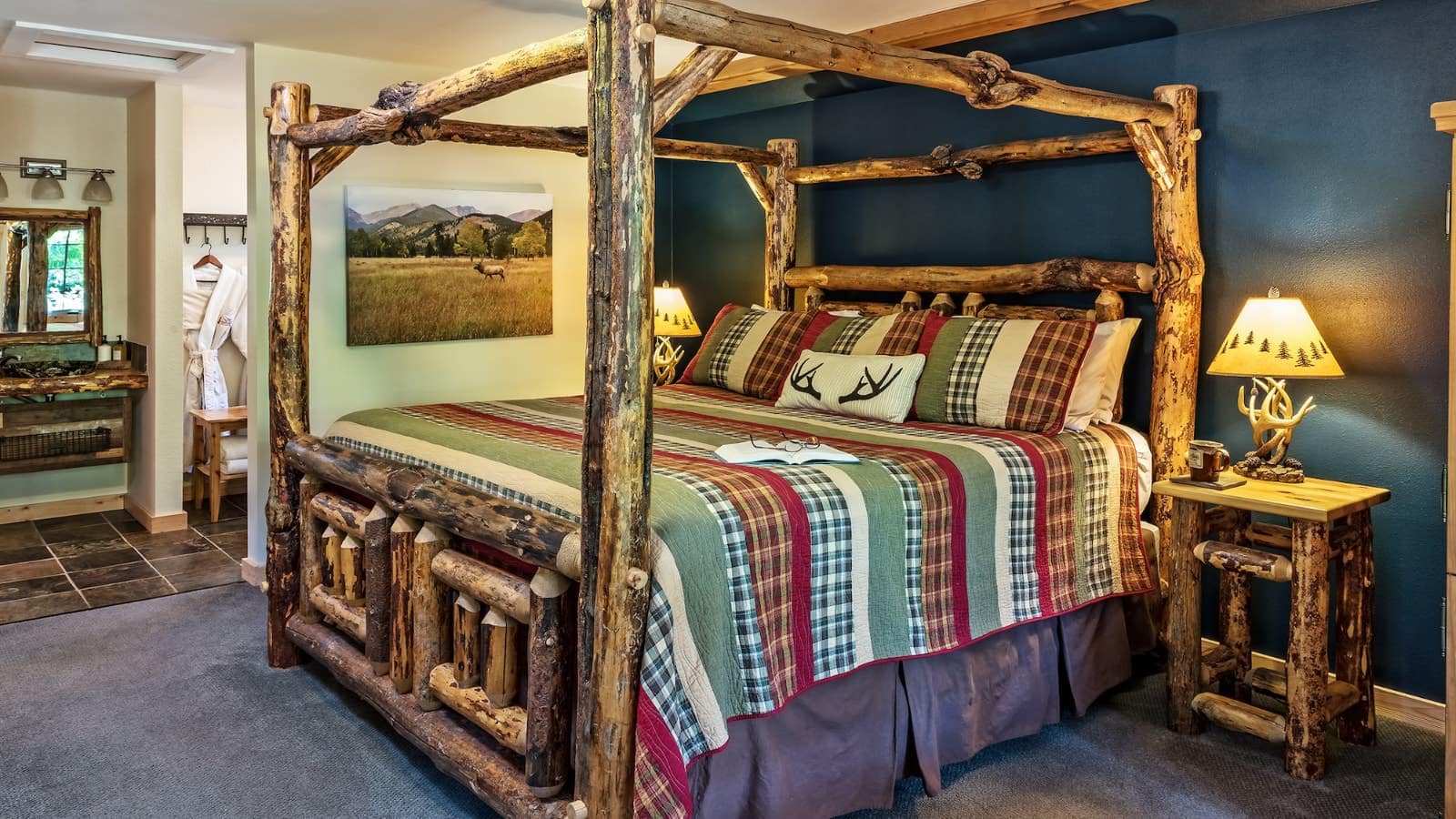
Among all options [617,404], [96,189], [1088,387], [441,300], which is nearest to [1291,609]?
[1088,387]

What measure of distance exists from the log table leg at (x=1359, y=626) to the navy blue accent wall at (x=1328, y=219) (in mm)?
247

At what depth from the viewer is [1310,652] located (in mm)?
3113

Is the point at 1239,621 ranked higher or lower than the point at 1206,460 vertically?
lower

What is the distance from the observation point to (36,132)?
5.98m

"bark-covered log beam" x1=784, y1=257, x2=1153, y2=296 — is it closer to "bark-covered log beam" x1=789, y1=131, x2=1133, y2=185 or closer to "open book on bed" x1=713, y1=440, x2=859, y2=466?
"bark-covered log beam" x1=789, y1=131, x2=1133, y2=185

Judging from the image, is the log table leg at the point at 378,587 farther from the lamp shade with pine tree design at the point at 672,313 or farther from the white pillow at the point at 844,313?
the lamp shade with pine tree design at the point at 672,313

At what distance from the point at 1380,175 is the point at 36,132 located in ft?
20.9

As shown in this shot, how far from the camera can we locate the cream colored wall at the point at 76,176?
5.93m

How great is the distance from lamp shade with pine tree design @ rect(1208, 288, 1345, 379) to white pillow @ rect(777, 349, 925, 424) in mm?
1032

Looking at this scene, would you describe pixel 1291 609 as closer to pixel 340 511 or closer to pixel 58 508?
pixel 340 511

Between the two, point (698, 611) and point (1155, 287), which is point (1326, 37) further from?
point (698, 611)

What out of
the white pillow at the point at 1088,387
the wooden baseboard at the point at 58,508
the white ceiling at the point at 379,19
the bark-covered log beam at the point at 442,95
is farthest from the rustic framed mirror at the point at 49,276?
the white pillow at the point at 1088,387

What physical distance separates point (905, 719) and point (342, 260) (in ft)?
11.5

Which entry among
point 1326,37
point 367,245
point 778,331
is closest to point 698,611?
point 778,331
